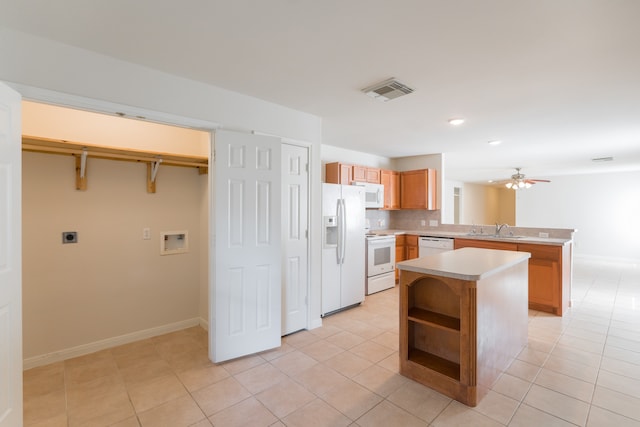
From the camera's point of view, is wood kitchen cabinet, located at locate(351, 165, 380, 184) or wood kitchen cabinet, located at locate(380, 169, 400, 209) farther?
wood kitchen cabinet, located at locate(380, 169, 400, 209)

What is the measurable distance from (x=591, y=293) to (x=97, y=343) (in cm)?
675

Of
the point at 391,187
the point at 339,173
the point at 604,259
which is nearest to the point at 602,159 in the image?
the point at 604,259

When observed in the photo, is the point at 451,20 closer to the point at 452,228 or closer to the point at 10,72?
the point at 10,72

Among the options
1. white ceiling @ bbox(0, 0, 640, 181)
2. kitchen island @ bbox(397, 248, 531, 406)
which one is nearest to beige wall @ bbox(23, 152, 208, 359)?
white ceiling @ bbox(0, 0, 640, 181)

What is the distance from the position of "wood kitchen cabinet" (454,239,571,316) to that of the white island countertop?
137 centimetres

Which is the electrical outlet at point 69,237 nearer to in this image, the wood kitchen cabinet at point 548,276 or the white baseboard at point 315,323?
the white baseboard at point 315,323

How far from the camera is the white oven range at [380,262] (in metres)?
4.55

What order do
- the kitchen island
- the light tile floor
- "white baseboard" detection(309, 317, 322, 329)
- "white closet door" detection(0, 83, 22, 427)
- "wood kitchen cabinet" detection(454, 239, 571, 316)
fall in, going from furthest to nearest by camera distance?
1. "wood kitchen cabinet" detection(454, 239, 571, 316)
2. "white baseboard" detection(309, 317, 322, 329)
3. the kitchen island
4. the light tile floor
5. "white closet door" detection(0, 83, 22, 427)

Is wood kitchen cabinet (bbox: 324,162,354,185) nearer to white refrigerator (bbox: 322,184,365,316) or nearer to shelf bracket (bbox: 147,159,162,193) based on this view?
white refrigerator (bbox: 322,184,365,316)

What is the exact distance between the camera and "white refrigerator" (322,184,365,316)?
3727mm

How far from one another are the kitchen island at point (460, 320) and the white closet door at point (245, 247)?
1239 mm

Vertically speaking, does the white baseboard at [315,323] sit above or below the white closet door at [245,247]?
below

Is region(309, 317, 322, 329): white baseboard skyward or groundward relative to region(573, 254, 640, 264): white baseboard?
groundward

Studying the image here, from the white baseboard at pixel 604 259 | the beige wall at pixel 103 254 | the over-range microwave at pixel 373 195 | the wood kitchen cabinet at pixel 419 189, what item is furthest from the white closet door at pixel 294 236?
the white baseboard at pixel 604 259
